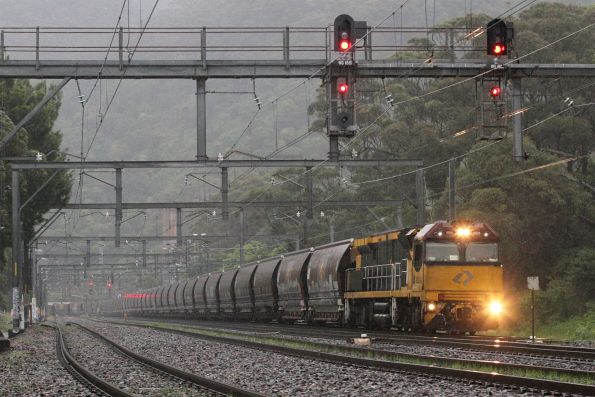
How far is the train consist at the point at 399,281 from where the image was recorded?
32.8m

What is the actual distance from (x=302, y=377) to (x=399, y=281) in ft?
51.1

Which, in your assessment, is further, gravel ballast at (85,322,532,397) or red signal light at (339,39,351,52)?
red signal light at (339,39,351,52)

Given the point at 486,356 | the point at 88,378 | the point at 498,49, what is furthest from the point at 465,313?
the point at 88,378

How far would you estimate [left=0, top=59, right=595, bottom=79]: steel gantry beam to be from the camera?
30.3 metres

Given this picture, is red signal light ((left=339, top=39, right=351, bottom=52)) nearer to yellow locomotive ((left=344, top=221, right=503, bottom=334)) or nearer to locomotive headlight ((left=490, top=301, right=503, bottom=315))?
yellow locomotive ((left=344, top=221, right=503, bottom=334))

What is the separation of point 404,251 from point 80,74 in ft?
39.1

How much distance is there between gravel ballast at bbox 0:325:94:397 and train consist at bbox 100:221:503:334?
1134cm

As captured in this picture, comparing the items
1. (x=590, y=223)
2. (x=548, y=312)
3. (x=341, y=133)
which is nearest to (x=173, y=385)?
(x=341, y=133)

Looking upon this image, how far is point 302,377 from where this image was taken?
19969mm

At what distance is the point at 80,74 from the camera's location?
30.8 meters

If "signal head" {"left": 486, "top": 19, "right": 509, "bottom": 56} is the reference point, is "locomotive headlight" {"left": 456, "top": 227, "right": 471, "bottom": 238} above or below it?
below

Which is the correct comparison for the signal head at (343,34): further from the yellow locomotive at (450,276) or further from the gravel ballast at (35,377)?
the gravel ballast at (35,377)

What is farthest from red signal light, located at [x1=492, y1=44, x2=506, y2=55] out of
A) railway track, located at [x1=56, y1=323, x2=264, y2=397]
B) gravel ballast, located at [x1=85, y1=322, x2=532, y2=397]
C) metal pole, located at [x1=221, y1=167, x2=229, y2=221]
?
metal pole, located at [x1=221, y1=167, x2=229, y2=221]

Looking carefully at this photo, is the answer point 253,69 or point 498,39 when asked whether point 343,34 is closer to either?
point 498,39
